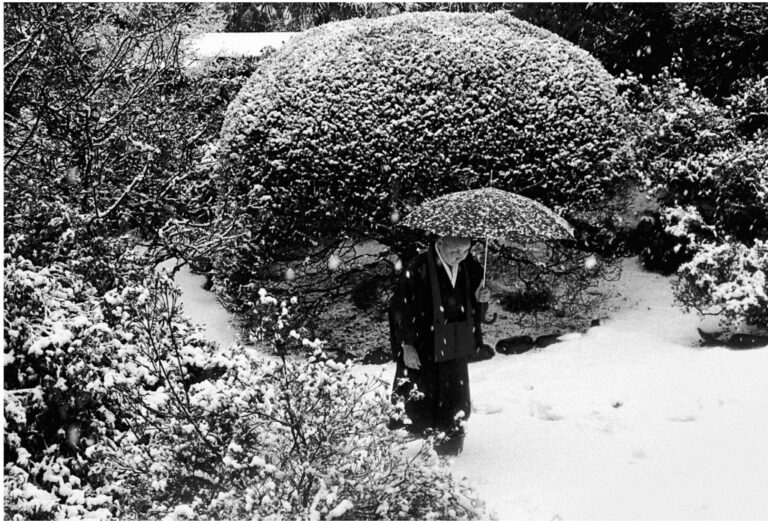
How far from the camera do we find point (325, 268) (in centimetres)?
745

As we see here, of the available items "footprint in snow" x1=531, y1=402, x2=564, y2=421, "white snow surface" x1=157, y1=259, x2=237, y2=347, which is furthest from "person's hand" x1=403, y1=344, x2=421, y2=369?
"white snow surface" x1=157, y1=259, x2=237, y2=347

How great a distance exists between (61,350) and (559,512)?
2738 millimetres

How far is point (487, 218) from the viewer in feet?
15.5

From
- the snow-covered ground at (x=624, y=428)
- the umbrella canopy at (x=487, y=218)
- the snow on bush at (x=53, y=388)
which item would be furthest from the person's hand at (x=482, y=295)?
the snow on bush at (x=53, y=388)

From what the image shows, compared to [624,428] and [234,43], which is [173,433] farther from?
[234,43]

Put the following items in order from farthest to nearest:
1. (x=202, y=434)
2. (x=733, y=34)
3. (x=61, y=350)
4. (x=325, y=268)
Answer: (x=733, y=34) < (x=325, y=268) < (x=61, y=350) < (x=202, y=434)

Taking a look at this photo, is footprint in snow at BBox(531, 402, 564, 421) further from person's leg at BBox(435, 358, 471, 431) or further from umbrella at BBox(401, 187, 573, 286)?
umbrella at BBox(401, 187, 573, 286)

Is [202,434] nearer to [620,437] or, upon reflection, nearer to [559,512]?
[559,512]

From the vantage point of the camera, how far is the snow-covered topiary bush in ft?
21.9

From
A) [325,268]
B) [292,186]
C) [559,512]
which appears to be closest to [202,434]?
[559,512]

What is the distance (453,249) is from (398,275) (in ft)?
7.98

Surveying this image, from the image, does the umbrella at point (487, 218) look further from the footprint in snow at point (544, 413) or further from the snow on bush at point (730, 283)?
the snow on bush at point (730, 283)

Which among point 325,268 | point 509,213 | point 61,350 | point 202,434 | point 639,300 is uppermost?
point 509,213

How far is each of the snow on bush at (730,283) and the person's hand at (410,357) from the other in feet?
9.73
